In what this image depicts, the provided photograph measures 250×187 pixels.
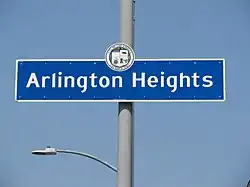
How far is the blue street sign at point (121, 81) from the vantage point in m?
5.25

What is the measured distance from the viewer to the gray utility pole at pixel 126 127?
5.14 m

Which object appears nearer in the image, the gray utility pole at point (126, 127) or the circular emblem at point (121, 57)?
the gray utility pole at point (126, 127)

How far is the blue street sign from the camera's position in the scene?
207 inches

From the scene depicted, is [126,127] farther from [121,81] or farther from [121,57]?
[121,57]

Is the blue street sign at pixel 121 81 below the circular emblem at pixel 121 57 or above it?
below

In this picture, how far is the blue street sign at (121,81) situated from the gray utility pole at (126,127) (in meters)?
0.13

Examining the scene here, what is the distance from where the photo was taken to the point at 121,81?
525 centimetres

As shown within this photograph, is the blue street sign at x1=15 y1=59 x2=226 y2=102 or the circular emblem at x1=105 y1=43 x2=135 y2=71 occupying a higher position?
the circular emblem at x1=105 y1=43 x2=135 y2=71

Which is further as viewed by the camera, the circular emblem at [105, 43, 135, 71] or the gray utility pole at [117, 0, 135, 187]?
the circular emblem at [105, 43, 135, 71]

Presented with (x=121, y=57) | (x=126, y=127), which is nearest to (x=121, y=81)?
(x=121, y=57)

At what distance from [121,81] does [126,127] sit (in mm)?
352

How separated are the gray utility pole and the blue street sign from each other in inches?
5.0

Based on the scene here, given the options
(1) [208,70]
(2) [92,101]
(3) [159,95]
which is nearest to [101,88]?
(2) [92,101]

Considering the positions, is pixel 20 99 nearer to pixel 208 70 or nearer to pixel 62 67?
pixel 62 67
